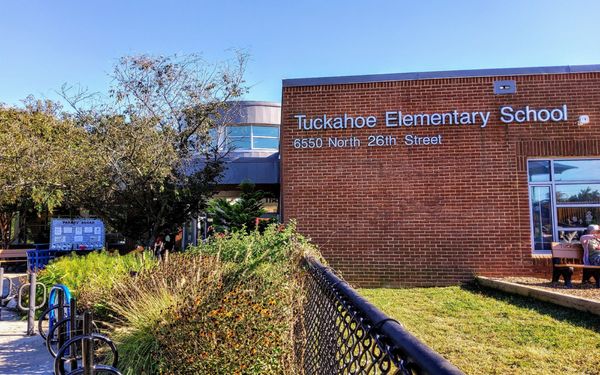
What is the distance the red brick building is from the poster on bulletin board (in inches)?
305

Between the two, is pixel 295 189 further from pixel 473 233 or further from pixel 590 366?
pixel 590 366

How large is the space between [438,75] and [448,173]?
2241 mm

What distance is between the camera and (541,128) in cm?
986

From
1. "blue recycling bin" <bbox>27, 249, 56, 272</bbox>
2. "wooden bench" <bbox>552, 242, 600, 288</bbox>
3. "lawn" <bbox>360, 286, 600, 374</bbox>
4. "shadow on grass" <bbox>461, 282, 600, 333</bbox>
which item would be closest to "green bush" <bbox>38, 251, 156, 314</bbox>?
"lawn" <bbox>360, 286, 600, 374</bbox>

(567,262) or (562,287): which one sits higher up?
(567,262)

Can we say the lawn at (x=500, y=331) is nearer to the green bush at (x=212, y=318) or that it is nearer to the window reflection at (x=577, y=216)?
the green bush at (x=212, y=318)

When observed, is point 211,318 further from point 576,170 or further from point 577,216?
point 576,170

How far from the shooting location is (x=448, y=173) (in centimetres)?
991

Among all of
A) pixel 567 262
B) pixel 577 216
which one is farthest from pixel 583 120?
pixel 567 262

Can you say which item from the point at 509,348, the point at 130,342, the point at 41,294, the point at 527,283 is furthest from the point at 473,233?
the point at 41,294

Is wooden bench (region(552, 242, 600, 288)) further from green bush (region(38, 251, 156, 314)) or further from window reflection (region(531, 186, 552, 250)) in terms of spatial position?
green bush (region(38, 251, 156, 314))

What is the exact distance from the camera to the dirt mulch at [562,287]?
7405 millimetres

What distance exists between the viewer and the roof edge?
32.4 ft

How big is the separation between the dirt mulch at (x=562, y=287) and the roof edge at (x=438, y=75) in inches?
176
